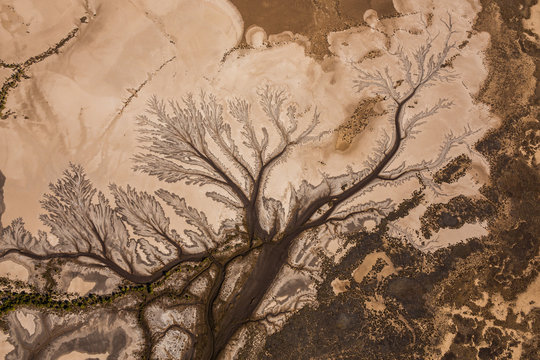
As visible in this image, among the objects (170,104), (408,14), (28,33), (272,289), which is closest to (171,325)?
(272,289)

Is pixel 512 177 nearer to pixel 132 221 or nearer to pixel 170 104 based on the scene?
pixel 170 104

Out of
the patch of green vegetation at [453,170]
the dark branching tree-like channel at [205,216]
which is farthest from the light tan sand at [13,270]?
the patch of green vegetation at [453,170]

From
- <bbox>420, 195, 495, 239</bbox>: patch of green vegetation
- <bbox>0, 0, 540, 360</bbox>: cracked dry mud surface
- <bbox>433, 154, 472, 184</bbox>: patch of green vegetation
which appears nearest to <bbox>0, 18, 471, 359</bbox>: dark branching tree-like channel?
<bbox>0, 0, 540, 360</bbox>: cracked dry mud surface

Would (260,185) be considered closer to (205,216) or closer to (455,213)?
(205,216)

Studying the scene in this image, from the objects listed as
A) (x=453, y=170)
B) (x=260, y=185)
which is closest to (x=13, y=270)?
(x=260, y=185)

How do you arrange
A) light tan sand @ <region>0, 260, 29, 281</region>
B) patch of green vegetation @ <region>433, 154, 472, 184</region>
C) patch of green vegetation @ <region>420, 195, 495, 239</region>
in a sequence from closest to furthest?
light tan sand @ <region>0, 260, 29, 281</region> → patch of green vegetation @ <region>420, 195, 495, 239</region> → patch of green vegetation @ <region>433, 154, 472, 184</region>

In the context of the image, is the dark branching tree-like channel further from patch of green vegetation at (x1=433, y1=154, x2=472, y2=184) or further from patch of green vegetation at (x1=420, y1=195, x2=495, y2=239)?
patch of green vegetation at (x1=420, y1=195, x2=495, y2=239)
